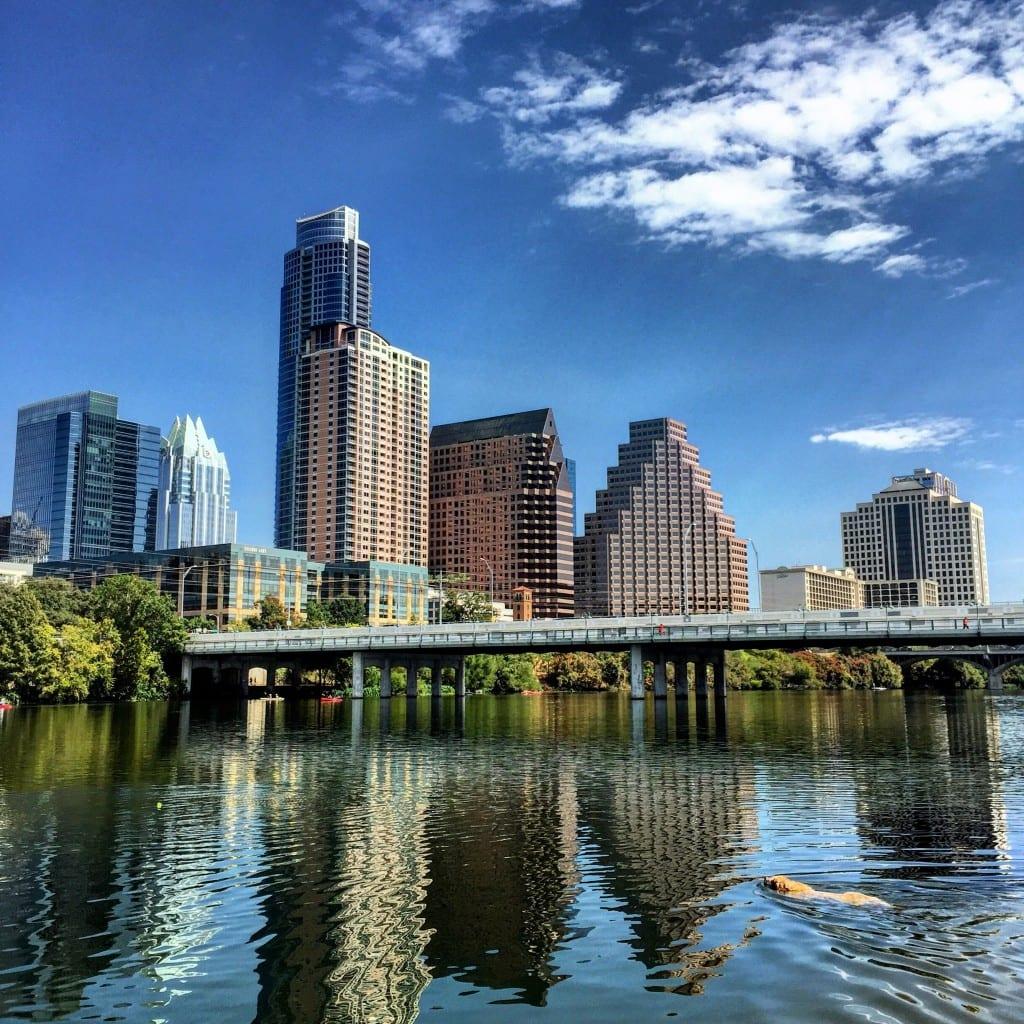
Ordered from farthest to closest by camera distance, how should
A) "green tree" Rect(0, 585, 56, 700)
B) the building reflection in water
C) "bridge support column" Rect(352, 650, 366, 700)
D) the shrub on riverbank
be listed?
"bridge support column" Rect(352, 650, 366, 700) → the shrub on riverbank → "green tree" Rect(0, 585, 56, 700) → the building reflection in water

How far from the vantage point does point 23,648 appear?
118938 mm

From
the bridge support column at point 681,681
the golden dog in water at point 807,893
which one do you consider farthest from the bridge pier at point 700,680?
the golden dog in water at point 807,893

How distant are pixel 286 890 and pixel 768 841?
15.2 metres

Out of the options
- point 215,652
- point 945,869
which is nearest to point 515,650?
point 215,652

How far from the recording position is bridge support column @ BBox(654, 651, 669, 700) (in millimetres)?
131125

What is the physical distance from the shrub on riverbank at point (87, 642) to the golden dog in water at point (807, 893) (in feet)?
371

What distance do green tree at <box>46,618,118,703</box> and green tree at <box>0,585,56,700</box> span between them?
55.7 inches

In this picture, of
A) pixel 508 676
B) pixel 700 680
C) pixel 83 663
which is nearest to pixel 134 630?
pixel 83 663

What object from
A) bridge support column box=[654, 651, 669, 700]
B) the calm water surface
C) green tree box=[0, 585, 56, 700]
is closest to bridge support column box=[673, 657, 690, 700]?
bridge support column box=[654, 651, 669, 700]

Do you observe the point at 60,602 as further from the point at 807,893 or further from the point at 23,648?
the point at 807,893

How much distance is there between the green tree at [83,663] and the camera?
123m

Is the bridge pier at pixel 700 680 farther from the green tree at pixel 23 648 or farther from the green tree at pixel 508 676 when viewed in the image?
the green tree at pixel 23 648

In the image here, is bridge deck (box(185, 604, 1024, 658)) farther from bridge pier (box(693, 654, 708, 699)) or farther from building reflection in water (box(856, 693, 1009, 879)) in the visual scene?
building reflection in water (box(856, 693, 1009, 879))

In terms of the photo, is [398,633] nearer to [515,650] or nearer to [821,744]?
[515,650]
